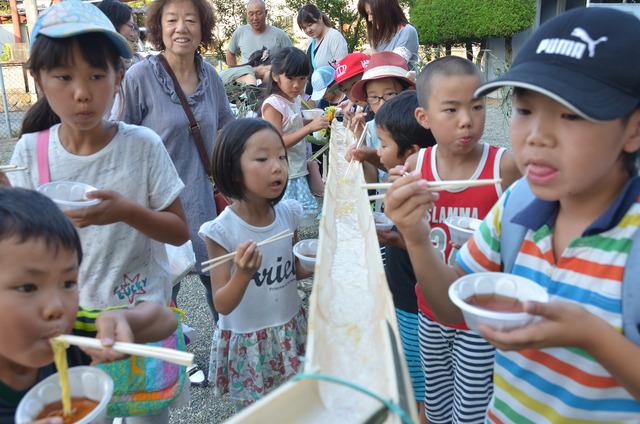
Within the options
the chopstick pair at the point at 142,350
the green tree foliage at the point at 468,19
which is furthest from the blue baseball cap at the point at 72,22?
the green tree foliage at the point at 468,19

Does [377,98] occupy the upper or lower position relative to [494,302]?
upper

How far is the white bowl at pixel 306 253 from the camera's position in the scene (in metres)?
2.41

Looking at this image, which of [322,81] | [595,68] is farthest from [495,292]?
[322,81]

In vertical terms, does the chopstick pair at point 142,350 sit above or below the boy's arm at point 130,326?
above

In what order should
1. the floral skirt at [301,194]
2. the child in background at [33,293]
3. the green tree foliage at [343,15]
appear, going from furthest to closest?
the green tree foliage at [343,15]
the floral skirt at [301,194]
the child in background at [33,293]

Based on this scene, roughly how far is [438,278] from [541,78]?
73 cm

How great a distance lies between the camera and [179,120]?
10.9 feet

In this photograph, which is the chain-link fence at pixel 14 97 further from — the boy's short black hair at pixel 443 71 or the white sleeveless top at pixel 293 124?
the boy's short black hair at pixel 443 71

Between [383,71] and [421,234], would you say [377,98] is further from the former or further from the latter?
[421,234]

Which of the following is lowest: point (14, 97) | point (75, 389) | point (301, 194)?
point (301, 194)

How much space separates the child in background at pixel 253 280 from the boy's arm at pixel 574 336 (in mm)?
1459

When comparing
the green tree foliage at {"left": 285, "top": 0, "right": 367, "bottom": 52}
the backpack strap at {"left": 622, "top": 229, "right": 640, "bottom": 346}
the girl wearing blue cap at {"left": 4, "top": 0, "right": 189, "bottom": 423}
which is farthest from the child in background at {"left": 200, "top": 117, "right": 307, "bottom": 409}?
the green tree foliage at {"left": 285, "top": 0, "right": 367, "bottom": 52}

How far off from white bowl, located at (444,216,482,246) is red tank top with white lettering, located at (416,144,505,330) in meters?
0.09

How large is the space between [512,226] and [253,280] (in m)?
1.35
